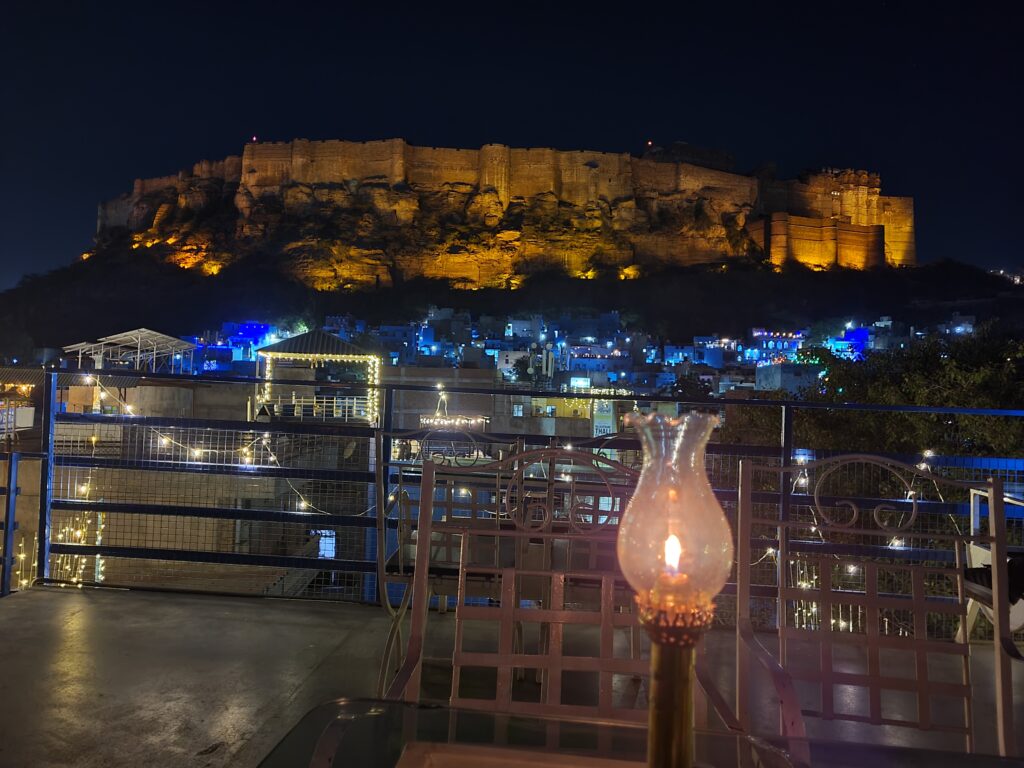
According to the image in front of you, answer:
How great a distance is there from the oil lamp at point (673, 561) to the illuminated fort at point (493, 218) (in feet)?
191

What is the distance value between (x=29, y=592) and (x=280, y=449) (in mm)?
3324

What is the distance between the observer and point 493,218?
57969 mm

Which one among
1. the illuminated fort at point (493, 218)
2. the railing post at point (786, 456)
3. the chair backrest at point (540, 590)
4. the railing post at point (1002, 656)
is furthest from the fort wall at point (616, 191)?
the railing post at point (1002, 656)

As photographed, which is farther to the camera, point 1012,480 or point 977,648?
point 1012,480

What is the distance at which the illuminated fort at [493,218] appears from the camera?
57750 mm

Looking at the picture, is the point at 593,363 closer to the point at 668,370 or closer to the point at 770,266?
the point at 668,370

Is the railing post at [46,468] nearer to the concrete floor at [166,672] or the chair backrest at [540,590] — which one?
the concrete floor at [166,672]

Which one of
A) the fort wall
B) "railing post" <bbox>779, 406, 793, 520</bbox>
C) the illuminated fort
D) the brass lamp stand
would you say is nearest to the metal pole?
the brass lamp stand

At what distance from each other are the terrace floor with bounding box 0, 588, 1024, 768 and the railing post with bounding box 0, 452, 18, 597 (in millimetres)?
141

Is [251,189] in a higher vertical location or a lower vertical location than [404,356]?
higher

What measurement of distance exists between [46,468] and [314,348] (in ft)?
40.0

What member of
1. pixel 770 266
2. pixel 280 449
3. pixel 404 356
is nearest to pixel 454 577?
pixel 280 449

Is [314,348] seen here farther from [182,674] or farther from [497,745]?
[497,745]

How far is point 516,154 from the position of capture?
5797 centimetres
